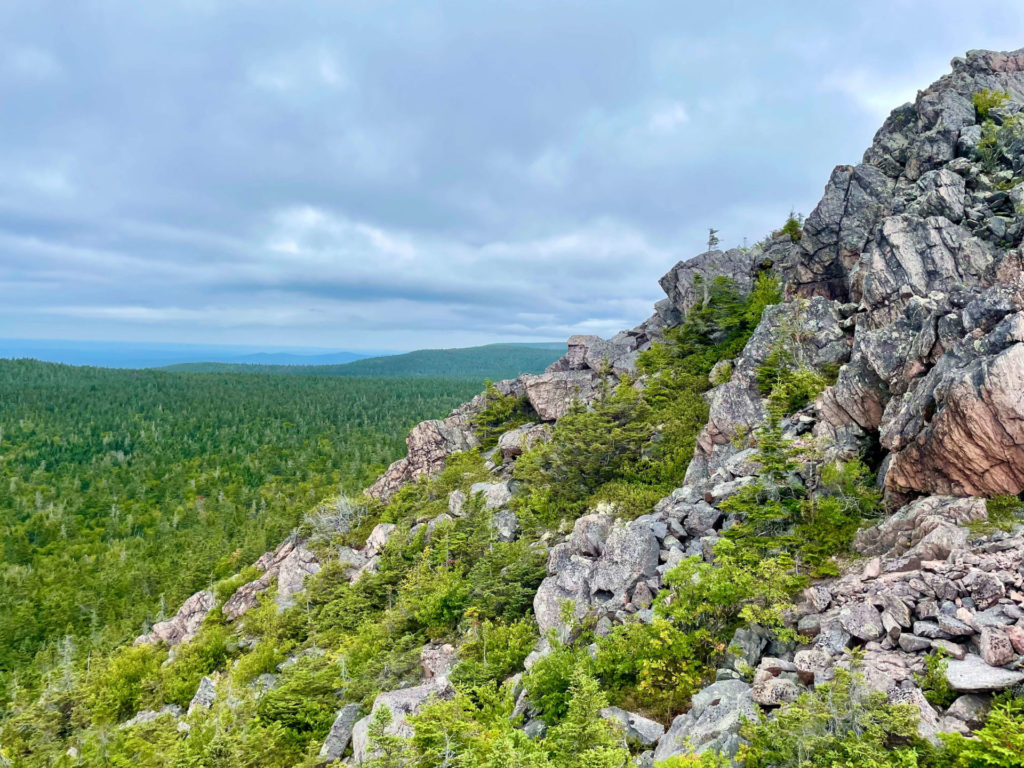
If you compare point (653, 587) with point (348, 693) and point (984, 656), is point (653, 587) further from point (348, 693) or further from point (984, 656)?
point (348, 693)

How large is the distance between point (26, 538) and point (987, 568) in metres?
139

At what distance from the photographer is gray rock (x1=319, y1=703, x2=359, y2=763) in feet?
67.3

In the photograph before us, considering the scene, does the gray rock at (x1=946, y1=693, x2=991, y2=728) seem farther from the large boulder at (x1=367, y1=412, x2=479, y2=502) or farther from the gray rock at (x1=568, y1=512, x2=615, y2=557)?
the large boulder at (x1=367, y1=412, x2=479, y2=502)

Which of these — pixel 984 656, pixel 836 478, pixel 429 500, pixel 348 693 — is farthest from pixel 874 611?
pixel 429 500

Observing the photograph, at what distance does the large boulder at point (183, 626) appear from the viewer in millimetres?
48781

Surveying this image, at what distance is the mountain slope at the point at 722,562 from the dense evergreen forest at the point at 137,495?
29912mm

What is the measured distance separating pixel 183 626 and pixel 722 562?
54466 mm

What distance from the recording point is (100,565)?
8838 cm

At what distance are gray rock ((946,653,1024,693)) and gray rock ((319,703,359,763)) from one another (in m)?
21.0

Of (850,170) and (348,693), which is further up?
(850,170)

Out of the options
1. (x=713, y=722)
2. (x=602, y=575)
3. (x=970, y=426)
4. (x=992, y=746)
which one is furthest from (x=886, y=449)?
(x=992, y=746)

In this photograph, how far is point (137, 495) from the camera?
12038 centimetres

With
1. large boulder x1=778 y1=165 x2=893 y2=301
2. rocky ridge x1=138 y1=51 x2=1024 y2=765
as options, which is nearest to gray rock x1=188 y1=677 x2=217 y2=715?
rocky ridge x1=138 y1=51 x2=1024 y2=765

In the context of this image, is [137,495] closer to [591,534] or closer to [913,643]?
[591,534]
